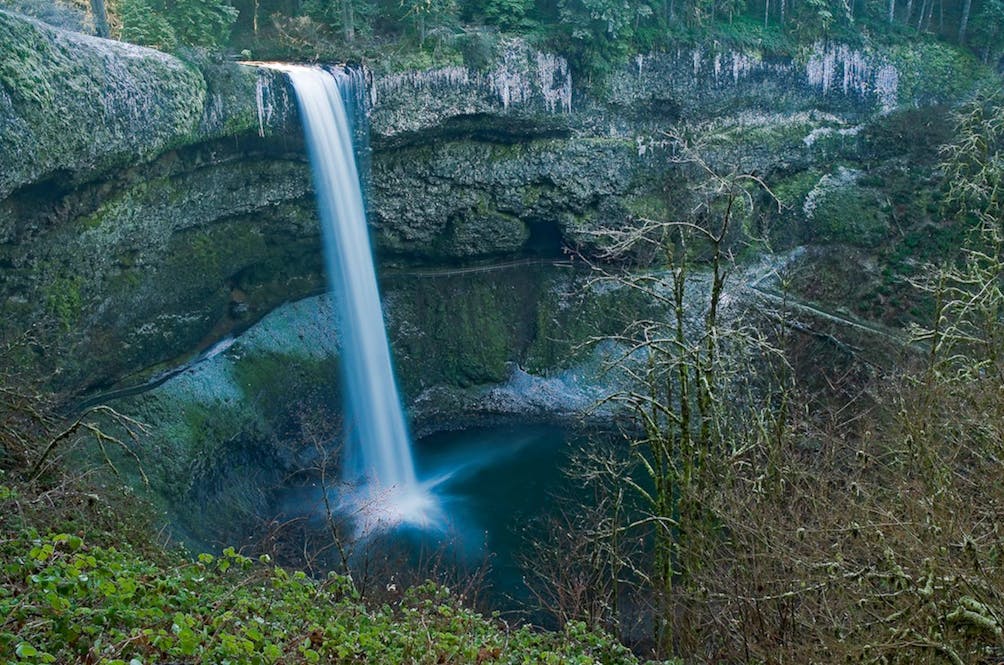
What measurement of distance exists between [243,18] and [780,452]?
2286 cm

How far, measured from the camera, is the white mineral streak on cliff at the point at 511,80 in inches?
1010

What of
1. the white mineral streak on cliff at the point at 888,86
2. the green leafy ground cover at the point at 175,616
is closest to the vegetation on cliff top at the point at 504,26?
the white mineral streak on cliff at the point at 888,86

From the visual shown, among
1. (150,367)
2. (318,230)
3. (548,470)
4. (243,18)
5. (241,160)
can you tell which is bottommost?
(548,470)

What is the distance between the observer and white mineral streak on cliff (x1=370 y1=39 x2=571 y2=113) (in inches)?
1010

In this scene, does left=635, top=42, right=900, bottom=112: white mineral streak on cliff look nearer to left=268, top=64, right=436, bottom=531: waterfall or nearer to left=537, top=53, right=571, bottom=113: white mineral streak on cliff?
left=537, top=53, right=571, bottom=113: white mineral streak on cliff

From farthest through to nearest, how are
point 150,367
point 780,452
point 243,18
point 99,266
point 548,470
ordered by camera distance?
1. point 243,18
2. point 548,470
3. point 150,367
4. point 99,266
5. point 780,452

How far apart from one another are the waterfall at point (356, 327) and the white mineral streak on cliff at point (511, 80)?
5.84ft

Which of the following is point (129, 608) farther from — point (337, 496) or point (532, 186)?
point (532, 186)

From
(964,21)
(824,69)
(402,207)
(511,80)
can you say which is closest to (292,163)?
(402,207)

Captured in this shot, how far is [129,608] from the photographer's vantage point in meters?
6.80

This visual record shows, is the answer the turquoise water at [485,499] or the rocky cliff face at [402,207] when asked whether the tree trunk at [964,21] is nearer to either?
the rocky cliff face at [402,207]

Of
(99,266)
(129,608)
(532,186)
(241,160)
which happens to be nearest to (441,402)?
(532,186)

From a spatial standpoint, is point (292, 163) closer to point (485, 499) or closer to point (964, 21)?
point (485, 499)

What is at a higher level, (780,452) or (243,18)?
(243,18)
